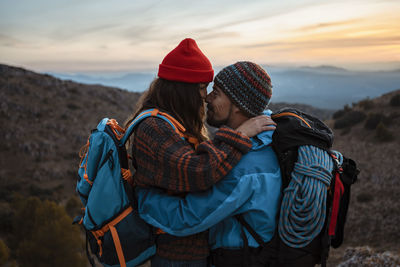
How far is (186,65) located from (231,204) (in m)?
1.06

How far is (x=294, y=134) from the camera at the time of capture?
200 cm

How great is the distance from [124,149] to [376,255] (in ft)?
19.2

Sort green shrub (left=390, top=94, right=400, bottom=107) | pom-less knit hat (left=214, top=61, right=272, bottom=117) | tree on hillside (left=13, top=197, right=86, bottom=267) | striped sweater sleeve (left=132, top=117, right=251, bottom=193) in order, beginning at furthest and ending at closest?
green shrub (left=390, top=94, right=400, bottom=107) < tree on hillside (left=13, top=197, right=86, bottom=267) < pom-less knit hat (left=214, top=61, right=272, bottom=117) < striped sweater sleeve (left=132, top=117, right=251, bottom=193)

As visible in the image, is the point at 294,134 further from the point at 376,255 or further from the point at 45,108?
the point at 45,108

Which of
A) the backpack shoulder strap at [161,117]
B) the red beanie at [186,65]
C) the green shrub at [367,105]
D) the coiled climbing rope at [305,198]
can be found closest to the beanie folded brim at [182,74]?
the red beanie at [186,65]

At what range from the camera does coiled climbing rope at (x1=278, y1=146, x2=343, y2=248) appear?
185cm

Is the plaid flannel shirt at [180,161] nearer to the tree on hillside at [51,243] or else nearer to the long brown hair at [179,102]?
the long brown hair at [179,102]

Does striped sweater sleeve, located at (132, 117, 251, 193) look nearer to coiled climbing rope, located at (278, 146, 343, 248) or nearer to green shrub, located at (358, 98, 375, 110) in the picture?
coiled climbing rope, located at (278, 146, 343, 248)

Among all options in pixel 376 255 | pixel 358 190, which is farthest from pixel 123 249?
pixel 358 190

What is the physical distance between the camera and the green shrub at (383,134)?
14547 millimetres

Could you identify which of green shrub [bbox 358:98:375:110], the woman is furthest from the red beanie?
green shrub [bbox 358:98:375:110]

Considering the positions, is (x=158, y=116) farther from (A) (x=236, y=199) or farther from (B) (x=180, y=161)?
(A) (x=236, y=199)

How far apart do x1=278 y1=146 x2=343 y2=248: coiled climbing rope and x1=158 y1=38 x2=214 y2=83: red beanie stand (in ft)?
2.95

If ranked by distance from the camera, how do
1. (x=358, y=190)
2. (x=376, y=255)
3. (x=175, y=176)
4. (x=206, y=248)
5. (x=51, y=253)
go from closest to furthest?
(x=175, y=176) < (x=206, y=248) < (x=376, y=255) < (x=51, y=253) < (x=358, y=190)
